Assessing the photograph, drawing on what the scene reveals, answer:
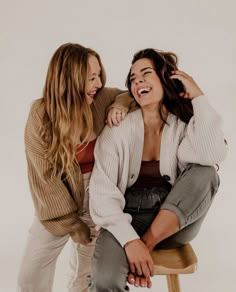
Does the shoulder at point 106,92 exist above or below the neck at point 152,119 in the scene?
above

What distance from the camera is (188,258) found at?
169cm

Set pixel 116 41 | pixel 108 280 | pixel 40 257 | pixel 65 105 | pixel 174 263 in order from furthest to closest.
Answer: pixel 116 41 → pixel 40 257 → pixel 65 105 → pixel 174 263 → pixel 108 280

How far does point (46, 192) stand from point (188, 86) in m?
0.53

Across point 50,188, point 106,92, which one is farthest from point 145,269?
point 106,92

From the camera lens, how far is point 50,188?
181 cm

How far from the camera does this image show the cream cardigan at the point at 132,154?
1704mm

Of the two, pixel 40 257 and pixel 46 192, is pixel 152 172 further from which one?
pixel 40 257

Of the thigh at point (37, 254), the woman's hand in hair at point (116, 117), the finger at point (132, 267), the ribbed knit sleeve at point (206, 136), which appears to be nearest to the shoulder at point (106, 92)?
the woman's hand in hair at point (116, 117)

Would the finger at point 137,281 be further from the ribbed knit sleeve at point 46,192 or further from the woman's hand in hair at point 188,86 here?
the woman's hand in hair at point 188,86

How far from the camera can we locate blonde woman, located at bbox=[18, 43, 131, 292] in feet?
5.80

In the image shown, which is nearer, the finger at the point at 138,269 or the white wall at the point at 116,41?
the finger at the point at 138,269

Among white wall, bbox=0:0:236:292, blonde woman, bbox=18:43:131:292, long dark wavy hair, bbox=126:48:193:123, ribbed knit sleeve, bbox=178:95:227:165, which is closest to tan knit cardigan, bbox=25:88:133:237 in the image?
blonde woman, bbox=18:43:131:292

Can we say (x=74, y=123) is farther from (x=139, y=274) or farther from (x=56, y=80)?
Result: (x=139, y=274)

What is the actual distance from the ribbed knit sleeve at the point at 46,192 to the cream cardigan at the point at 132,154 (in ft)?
0.35
